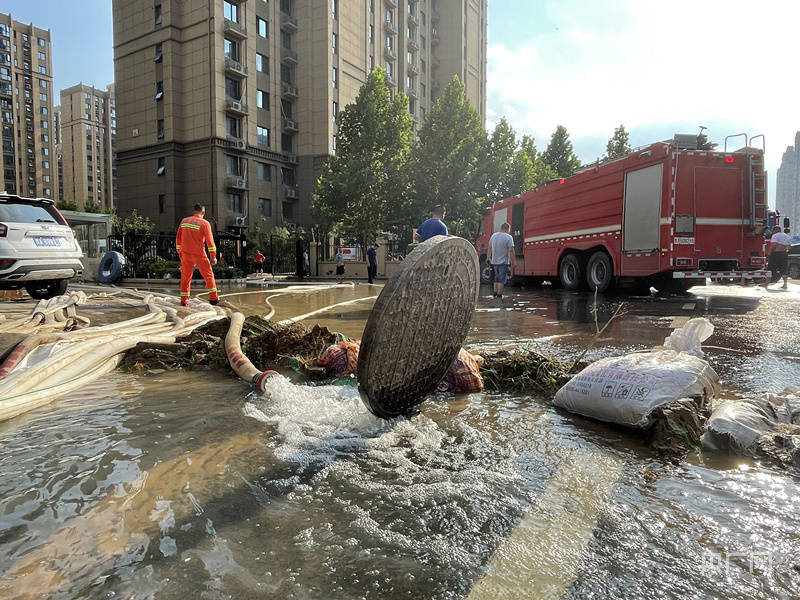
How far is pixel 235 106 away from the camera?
36000 mm

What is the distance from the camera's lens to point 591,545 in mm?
1650

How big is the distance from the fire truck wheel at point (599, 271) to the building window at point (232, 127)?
102ft

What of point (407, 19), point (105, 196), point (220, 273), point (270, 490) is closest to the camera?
point (270, 490)

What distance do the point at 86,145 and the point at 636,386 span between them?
5079 inches

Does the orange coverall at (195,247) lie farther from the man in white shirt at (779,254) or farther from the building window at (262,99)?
the building window at (262,99)

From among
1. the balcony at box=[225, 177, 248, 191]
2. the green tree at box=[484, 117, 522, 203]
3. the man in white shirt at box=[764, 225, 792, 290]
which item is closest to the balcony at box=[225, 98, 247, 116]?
the balcony at box=[225, 177, 248, 191]

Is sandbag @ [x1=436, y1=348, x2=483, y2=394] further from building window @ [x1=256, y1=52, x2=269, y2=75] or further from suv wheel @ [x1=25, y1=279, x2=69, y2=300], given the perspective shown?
building window @ [x1=256, y1=52, x2=269, y2=75]

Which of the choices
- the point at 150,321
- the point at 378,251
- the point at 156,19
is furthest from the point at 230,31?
the point at 150,321

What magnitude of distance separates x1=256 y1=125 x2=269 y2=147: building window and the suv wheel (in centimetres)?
3189

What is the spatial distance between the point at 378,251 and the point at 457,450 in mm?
23860

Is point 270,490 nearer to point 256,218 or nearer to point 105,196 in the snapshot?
point 256,218

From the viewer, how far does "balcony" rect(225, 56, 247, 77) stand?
117 feet

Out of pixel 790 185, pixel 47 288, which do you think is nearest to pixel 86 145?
pixel 47 288

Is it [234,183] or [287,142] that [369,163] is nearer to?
[234,183]
